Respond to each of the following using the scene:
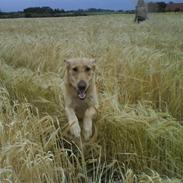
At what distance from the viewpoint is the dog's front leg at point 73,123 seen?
3670 mm

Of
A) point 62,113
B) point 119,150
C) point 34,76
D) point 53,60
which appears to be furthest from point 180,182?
point 53,60

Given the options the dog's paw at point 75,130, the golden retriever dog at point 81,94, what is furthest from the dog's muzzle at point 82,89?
the dog's paw at point 75,130

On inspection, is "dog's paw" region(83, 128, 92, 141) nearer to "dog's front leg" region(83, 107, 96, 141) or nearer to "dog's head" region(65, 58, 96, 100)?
"dog's front leg" region(83, 107, 96, 141)

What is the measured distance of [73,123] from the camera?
143 inches

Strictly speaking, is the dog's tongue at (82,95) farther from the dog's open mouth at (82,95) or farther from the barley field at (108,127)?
the barley field at (108,127)

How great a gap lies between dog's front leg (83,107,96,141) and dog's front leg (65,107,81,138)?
7cm

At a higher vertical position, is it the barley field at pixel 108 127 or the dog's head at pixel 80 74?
the dog's head at pixel 80 74

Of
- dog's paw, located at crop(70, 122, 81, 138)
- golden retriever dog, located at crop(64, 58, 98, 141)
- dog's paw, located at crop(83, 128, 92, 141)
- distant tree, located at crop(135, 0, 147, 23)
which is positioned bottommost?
distant tree, located at crop(135, 0, 147, 23)

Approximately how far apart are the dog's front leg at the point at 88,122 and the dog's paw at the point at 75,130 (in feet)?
0.23

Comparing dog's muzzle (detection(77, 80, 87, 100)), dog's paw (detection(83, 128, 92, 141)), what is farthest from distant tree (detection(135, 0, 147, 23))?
dog's paw (detection(83, 128, 92, 141))

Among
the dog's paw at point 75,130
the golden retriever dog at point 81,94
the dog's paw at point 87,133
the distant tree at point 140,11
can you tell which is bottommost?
the distant tree at point 140,11

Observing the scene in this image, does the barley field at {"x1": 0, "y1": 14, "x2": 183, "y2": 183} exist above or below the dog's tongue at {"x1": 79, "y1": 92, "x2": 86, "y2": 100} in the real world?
below

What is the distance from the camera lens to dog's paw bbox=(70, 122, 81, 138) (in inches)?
144

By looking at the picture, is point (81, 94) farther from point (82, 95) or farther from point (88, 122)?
point (88, 122)
